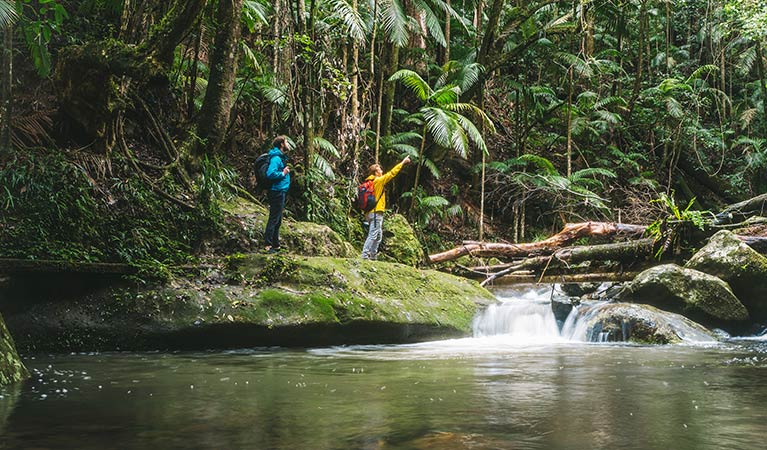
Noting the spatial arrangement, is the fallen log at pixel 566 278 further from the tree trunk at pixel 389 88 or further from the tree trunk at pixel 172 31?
the tree trunk at pixel 172 31

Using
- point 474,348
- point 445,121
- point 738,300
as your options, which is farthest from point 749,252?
point 445,121

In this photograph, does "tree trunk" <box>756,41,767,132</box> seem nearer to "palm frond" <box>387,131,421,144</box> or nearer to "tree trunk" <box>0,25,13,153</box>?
"palm frond" <box>387,131,421,144</box>

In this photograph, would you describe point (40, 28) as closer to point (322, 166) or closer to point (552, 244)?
point (322, 166)

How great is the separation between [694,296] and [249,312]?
684cm

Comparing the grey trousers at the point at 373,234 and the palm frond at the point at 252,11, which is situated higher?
the palm frond at the point at 252,11

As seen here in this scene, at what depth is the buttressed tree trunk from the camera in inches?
412

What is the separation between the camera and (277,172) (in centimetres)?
953

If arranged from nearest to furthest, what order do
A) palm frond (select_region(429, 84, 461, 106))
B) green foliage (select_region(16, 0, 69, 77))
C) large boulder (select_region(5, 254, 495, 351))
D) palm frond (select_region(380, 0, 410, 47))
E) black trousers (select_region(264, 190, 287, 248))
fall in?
green foliage (select_region(16, 0, 69, 77)) < large boulder (select_region(5, 254, 495, 351)) < black trousers (select_region(264, 190, 287, 248)) < palm frond (select_region(380, 0, 410, 47)) < palm frond (select_region(429, 84, 461, 106))

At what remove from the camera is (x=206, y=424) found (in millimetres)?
3766

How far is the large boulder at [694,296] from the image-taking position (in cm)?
1014

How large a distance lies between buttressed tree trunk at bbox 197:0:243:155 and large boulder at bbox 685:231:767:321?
8321 mm

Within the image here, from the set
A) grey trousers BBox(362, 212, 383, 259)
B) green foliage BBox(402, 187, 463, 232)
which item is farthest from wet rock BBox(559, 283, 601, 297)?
green foliage BBox(402, 187, 463, 232)

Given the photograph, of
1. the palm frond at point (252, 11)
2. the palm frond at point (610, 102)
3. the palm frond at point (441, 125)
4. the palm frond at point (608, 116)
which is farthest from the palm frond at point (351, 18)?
the palm frond at point (608, 116)

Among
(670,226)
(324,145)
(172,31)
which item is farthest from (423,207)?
(172,31)
